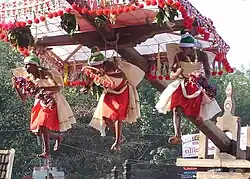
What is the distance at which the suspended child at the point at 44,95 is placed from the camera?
15.8 feet

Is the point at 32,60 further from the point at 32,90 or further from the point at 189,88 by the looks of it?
the point at 189,88

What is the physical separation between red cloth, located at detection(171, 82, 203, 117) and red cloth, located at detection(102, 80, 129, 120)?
369 millimetres

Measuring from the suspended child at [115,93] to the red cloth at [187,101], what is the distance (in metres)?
0.35

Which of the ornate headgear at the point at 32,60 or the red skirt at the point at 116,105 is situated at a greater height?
the ornate headgear at the point at 32,60

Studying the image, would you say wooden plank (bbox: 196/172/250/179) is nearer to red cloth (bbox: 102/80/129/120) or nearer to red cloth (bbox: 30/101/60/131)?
red cloth (bbox: 102/80/129/120)

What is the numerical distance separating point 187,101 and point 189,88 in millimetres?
101

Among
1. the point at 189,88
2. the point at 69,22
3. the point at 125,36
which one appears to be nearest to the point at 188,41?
the point at 189,88

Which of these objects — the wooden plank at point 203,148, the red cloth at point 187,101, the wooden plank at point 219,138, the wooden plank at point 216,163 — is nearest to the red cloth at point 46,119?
the red cloth at point 187,101

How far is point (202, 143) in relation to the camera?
22.7ft

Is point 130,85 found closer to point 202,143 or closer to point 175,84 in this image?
point 175,84

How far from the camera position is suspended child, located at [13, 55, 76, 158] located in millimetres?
4801

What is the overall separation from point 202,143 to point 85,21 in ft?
9.14

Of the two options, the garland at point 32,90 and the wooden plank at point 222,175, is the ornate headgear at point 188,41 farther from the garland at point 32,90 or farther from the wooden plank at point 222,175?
the wooden plank at point 222,175

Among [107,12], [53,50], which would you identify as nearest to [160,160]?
[53,50]
